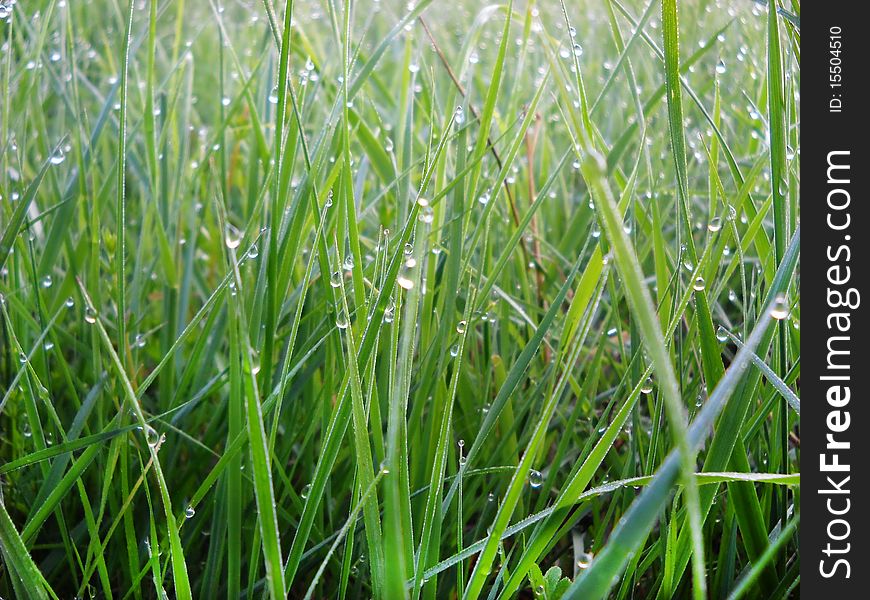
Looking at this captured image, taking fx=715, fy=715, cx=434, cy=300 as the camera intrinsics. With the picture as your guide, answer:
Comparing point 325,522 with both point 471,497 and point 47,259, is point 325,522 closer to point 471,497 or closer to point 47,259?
point 471,497

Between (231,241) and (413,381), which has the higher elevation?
(231,241)

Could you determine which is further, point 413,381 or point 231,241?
point 413,381
